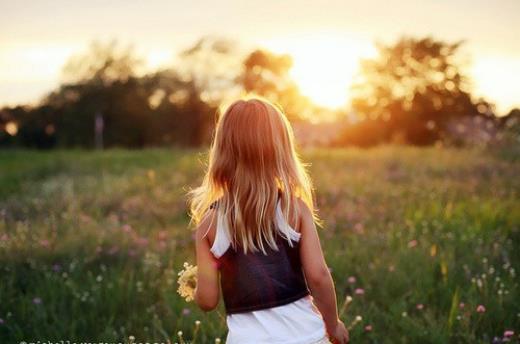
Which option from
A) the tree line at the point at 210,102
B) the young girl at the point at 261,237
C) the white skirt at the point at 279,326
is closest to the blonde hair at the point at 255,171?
the young girl at the point at 261,237

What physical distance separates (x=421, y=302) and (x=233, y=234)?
8.51ft

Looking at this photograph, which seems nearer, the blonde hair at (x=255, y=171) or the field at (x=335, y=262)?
the blonde hair at (x=255, y=171)

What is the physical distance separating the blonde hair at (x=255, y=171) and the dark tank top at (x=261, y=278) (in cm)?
4

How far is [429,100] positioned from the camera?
1398 inches

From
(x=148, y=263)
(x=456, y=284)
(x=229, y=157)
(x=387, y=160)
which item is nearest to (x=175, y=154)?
(x=387, y=160)

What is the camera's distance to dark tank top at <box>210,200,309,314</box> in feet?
8.29

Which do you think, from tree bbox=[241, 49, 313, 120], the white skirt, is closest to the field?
the white skirt

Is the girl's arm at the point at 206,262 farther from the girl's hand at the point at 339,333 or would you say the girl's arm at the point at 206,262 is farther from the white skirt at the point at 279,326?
the girl's hand at the point at 339,333

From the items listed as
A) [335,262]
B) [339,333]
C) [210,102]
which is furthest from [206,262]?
[210,102]

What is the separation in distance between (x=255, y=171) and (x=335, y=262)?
9.79 ft

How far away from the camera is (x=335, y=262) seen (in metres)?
5.31

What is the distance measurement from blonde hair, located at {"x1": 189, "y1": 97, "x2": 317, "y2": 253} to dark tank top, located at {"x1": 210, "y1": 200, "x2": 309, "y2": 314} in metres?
0.04

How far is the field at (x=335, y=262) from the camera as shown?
166 inches

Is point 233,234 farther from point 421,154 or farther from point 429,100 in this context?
point 429,100
